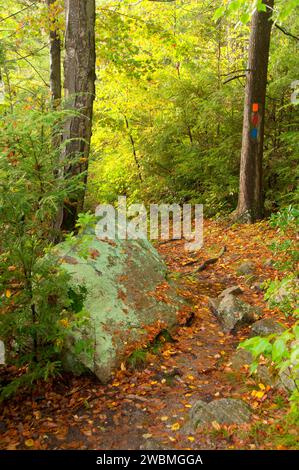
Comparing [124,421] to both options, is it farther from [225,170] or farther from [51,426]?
[225,170]

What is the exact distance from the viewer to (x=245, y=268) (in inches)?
275

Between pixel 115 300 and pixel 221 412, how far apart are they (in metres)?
1.87

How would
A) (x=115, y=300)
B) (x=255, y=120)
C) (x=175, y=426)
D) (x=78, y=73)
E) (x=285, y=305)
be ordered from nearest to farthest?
(x=175, y=426) → (x=115, y=300) → (x=285, y=305) → (x=78, y=73) → (x=255, y=120)

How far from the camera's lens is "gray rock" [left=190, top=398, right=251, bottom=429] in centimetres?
343

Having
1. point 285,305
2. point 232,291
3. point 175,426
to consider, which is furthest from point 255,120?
point 175,426

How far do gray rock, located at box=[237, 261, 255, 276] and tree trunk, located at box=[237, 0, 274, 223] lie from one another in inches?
98.1

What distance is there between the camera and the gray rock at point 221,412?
3.43m

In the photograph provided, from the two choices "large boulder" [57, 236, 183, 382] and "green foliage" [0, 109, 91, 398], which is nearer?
"green foliage" [0, 109, 91, 398]

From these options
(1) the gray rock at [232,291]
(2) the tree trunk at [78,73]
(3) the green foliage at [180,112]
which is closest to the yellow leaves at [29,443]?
(2) the tree trunk at [78,73]

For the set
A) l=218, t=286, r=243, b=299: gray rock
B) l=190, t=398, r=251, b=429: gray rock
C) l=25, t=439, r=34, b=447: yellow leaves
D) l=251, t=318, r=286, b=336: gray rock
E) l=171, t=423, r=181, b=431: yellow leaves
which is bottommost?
l=25, t=439, r=34, b=447: yellow leaves

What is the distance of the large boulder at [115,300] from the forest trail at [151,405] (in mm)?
221

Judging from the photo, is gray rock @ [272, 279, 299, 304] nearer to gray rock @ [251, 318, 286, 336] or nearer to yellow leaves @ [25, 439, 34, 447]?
gray rock @ [251, 318, 286, 336]

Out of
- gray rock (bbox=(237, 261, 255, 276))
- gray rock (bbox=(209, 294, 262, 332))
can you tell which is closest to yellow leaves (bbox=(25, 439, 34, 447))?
gray rock (bbox=(209, 294, 262, 332))

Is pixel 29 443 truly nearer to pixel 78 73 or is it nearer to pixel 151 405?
pixel 151 405
